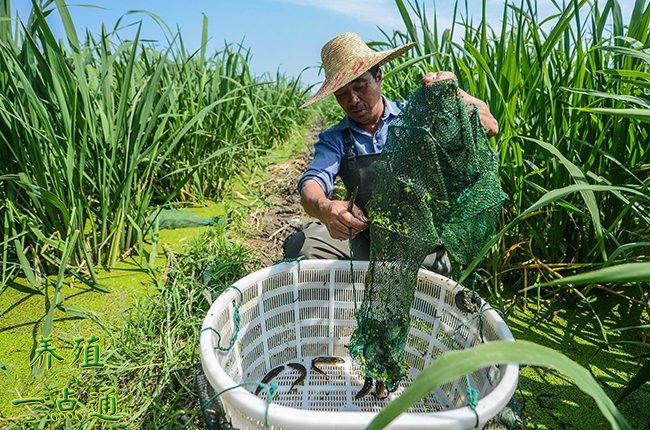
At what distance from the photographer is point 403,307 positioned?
38.9 inches

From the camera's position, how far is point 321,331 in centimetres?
133

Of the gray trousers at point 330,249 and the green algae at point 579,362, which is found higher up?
the gray trousers at point 330,249

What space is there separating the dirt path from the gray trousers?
30 cm

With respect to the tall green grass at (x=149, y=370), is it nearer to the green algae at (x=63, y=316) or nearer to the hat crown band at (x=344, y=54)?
the green algae at (x=63, y=316)

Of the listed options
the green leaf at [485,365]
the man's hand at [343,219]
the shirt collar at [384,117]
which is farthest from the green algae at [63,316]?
the green leaf at [485,365]

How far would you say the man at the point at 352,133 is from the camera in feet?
3.90

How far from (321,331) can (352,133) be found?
0.66m

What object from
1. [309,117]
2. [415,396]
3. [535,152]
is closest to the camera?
[415,396]

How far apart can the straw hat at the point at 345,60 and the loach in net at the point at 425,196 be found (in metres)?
0.30

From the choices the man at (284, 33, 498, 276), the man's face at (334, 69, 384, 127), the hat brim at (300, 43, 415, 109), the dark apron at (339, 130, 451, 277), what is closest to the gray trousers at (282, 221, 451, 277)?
the man at (284, 33, 498, 276)

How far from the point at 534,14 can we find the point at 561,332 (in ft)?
3.29

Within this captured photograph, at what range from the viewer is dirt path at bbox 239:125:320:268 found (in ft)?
6.27

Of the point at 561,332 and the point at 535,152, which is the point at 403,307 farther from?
the point at 535,152

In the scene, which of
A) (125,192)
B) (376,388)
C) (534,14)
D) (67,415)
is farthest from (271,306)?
(534,14)
